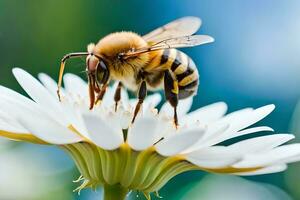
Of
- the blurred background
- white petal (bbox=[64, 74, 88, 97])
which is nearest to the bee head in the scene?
white petal (bbox=[64, 74, 88, 97])

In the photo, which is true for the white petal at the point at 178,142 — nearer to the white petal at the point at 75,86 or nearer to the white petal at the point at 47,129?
the white petal at the point at 47,129

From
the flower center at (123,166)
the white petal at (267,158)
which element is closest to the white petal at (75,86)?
the flower center at (123,166)

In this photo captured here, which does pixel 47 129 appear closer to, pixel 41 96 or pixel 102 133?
pixel 102 133

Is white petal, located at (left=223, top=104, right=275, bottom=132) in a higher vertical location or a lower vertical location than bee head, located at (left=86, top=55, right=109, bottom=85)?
lower

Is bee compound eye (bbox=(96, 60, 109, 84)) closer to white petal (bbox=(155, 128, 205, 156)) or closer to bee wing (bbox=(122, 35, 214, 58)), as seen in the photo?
bee wing (bbox=(122, 35, 214, 58))

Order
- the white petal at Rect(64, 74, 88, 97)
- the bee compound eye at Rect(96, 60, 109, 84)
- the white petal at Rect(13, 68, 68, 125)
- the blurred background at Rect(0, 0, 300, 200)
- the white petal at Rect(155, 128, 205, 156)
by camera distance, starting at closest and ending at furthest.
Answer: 1. the white petal at Rect(155, 128, 205, 156)
2. the white petal at Rect(13, 68, 68, 125)
3. the bee compound eye at Rect(96, 60, 109, 84)
4. the white petal at Rect(64, 74, 88, 97)
5. the blurred background at Rect(0, 0, 300, 200)

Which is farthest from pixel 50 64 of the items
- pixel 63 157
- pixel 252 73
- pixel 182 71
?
pixel 182 71
